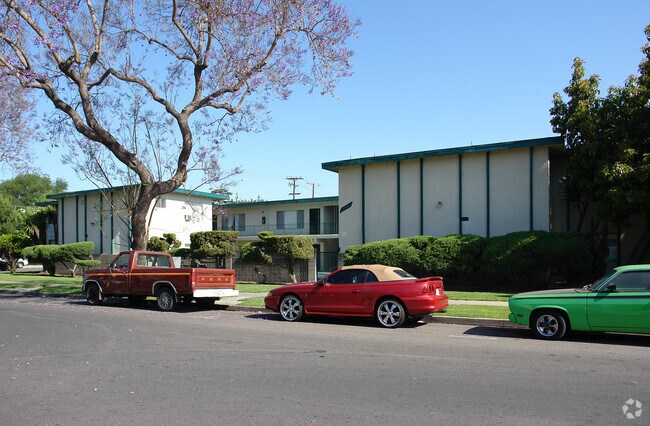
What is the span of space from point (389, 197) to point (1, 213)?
110 feet

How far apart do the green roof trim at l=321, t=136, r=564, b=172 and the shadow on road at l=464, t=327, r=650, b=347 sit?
39.4 feet

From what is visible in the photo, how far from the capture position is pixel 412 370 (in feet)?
25.4

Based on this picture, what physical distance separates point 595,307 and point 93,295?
14.8 m

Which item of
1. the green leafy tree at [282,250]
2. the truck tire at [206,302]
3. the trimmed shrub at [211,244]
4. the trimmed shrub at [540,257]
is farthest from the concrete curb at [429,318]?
the green leafy tree at [282,250]

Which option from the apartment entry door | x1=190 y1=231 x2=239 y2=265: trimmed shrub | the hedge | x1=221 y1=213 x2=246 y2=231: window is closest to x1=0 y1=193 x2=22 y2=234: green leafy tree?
x1=221 y1=213 x2=246 y2=231: window

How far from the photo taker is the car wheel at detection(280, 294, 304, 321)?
1351 cm

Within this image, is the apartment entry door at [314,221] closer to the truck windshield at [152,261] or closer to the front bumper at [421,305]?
the truck windshield at [152,261]

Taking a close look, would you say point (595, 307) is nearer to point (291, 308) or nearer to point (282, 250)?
point (291, 308)

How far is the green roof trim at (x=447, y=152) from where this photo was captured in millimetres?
21859

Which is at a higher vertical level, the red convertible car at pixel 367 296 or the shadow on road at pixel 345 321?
the red convertible car at pixel 367 296

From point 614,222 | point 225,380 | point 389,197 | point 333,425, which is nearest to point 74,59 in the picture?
point 389,197

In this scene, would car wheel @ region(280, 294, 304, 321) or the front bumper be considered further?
car wheel @ region(280, 294, 304, 321)

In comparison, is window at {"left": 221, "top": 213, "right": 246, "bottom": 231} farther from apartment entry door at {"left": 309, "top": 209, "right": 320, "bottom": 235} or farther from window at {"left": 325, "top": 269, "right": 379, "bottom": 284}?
window at {"left": 325, "top": 269, "right": 379, "bottom": 284}

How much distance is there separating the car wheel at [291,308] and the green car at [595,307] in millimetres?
5069
